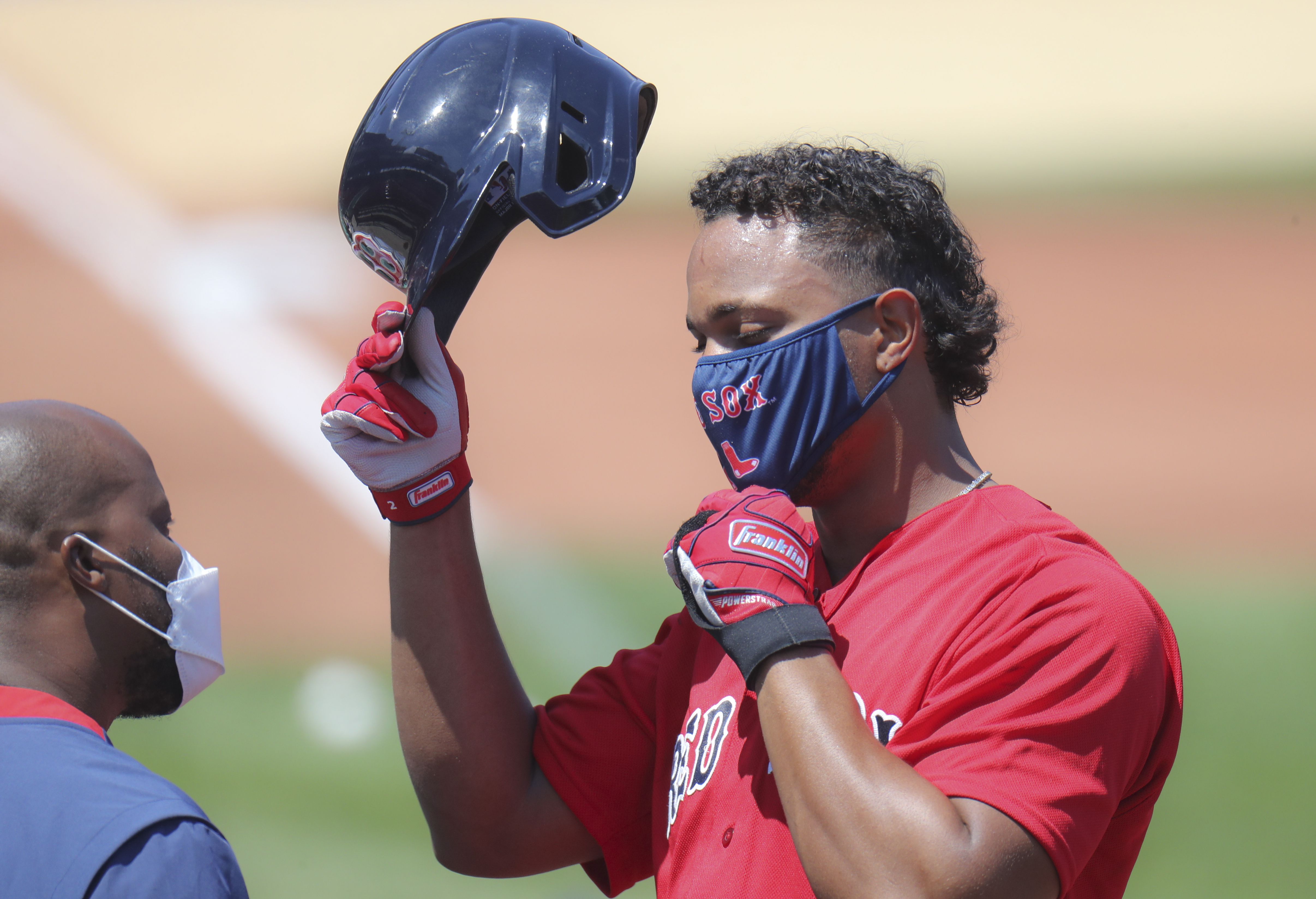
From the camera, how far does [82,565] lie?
208 centimetres

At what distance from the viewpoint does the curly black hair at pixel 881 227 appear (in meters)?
2.25

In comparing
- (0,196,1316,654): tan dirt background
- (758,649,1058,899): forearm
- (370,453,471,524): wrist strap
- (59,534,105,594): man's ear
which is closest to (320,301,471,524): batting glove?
(370,453,471,524): wrist strap

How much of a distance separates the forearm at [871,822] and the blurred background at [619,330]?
3.95 m

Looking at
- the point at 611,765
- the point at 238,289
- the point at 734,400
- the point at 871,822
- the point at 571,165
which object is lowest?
the point at 611,765

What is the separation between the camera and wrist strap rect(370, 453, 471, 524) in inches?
88.8

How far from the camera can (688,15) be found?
44.0 feet

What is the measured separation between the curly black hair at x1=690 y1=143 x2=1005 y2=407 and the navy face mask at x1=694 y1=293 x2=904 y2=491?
0.41 feet

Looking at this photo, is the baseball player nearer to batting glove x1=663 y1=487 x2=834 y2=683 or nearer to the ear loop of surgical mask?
A: batting glove x1=663 y1=487 x2=834 y2=683

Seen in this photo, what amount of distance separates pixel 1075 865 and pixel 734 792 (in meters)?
0.55

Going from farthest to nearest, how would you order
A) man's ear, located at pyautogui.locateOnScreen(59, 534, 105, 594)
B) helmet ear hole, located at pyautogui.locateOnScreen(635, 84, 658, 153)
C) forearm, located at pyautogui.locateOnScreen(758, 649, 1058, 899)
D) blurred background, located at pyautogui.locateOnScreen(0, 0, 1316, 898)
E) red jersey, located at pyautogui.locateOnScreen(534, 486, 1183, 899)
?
blurred background, located at pyautogui.locateOnScreen(0, 0, 1316, 898)
helmet ear hole, located at pyautogui.locateOnScreen(635, 84, 658, 153)
man's ear, located at pyautogui.locateOnScreen(59, 534, 105, 594)
red jersey, located at pyautogui.locateOnScreen(534, 486, 1183, 899)
forearm, located at pyautogui.locateOnScreen(758, 649, 1058, 899)

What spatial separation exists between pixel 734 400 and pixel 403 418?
24.6 inches

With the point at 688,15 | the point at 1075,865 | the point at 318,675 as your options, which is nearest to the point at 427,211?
the point at 1075,865

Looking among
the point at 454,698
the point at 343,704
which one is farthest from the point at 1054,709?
the point at 343,704

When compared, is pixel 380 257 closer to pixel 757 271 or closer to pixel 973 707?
pixel 757 271
